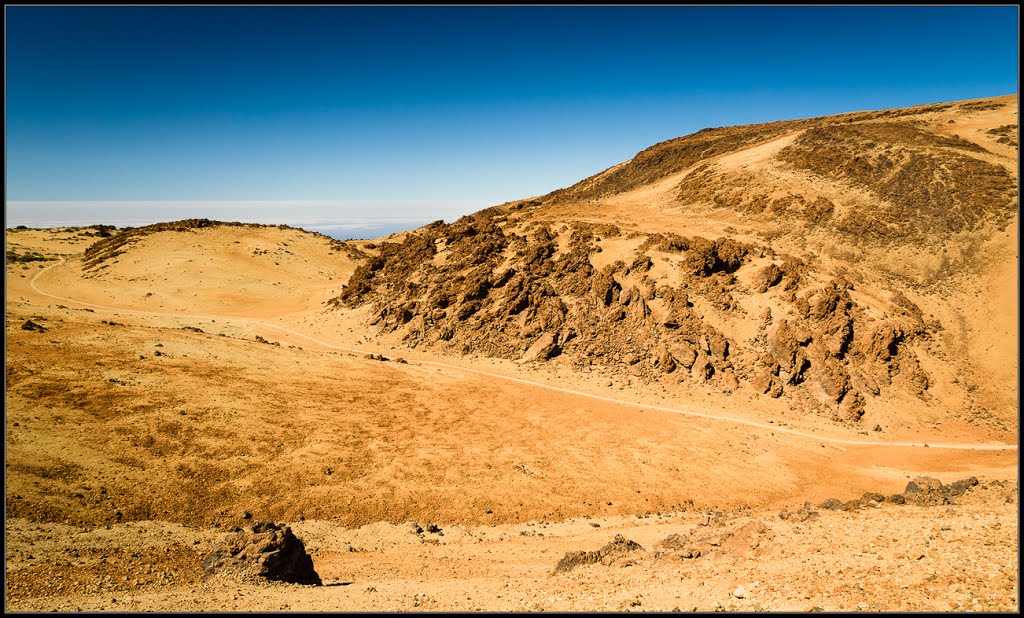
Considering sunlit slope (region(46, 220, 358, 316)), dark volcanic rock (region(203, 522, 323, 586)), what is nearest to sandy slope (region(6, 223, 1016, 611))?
dark volcanic rock (region(203, 522, 323, 586))

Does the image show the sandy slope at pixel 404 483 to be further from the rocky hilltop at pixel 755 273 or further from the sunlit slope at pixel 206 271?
the sunlit slope at pixel 206 271

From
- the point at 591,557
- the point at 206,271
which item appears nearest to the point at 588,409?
the point at 591,557

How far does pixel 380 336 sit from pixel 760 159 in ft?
117

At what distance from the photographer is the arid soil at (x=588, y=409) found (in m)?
8.10

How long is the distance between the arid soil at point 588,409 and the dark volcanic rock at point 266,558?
0.73 feet

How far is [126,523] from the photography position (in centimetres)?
990

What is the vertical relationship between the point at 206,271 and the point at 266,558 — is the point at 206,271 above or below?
above

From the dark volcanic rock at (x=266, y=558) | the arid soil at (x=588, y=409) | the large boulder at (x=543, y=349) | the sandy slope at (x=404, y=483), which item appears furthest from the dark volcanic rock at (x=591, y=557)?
the large boulder at (x=543, y=349)

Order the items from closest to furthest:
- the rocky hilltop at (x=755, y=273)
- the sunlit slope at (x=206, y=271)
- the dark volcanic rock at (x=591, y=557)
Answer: the dark volcanic rock at (x=591, y=557) < the rocky hilltop at (x=755, y=273) < the sunlit slope at (x=206, y=271)

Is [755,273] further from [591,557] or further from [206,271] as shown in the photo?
[206,271]

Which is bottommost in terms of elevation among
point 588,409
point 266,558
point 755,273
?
point 588,409

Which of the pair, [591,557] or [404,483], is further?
[404,483]

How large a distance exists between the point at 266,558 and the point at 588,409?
14040 millimetres

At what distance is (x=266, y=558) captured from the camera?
26.5ft
